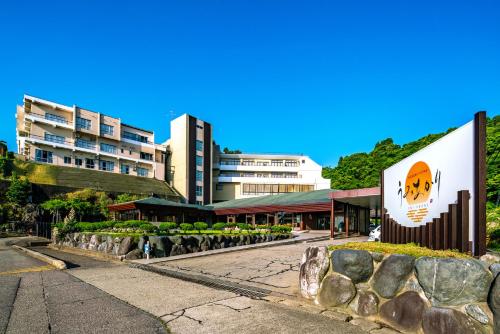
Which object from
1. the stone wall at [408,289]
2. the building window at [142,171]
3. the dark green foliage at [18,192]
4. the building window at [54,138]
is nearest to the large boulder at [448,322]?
the stone wall at [408,289]

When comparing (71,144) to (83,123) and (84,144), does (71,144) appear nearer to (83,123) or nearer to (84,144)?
(84,144)

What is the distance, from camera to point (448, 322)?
4.10 meters

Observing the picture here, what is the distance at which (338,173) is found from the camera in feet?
224

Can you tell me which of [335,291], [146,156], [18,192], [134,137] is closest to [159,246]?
[335,291]

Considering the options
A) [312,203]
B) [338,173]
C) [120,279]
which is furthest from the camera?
[338,173]

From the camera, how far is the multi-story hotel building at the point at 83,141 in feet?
164

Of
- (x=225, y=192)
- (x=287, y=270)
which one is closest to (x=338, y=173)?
(x=225, y=192)

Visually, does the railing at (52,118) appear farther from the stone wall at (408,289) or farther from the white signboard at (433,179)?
the stone wall at (408,289)

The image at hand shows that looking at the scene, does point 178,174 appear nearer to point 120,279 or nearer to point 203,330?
point 120,279

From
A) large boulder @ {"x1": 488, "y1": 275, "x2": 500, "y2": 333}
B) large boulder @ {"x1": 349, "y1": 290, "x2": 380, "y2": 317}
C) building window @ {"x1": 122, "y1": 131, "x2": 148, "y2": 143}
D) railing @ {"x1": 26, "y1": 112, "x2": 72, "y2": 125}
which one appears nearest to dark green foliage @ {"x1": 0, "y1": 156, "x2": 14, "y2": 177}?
railing @ {"x1": 26, "y1": 112, "x2": 72, "y2": 125}

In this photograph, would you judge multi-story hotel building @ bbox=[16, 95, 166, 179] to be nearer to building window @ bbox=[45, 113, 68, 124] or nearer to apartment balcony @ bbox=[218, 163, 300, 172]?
building window @ bbox=[45, 113, 68, 124]

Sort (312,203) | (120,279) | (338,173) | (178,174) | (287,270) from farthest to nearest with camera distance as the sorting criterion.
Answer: (338,173), (178,174), (312,203), (287,270), (120,279)

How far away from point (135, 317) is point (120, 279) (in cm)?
416

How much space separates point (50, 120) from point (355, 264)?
5639 cm
